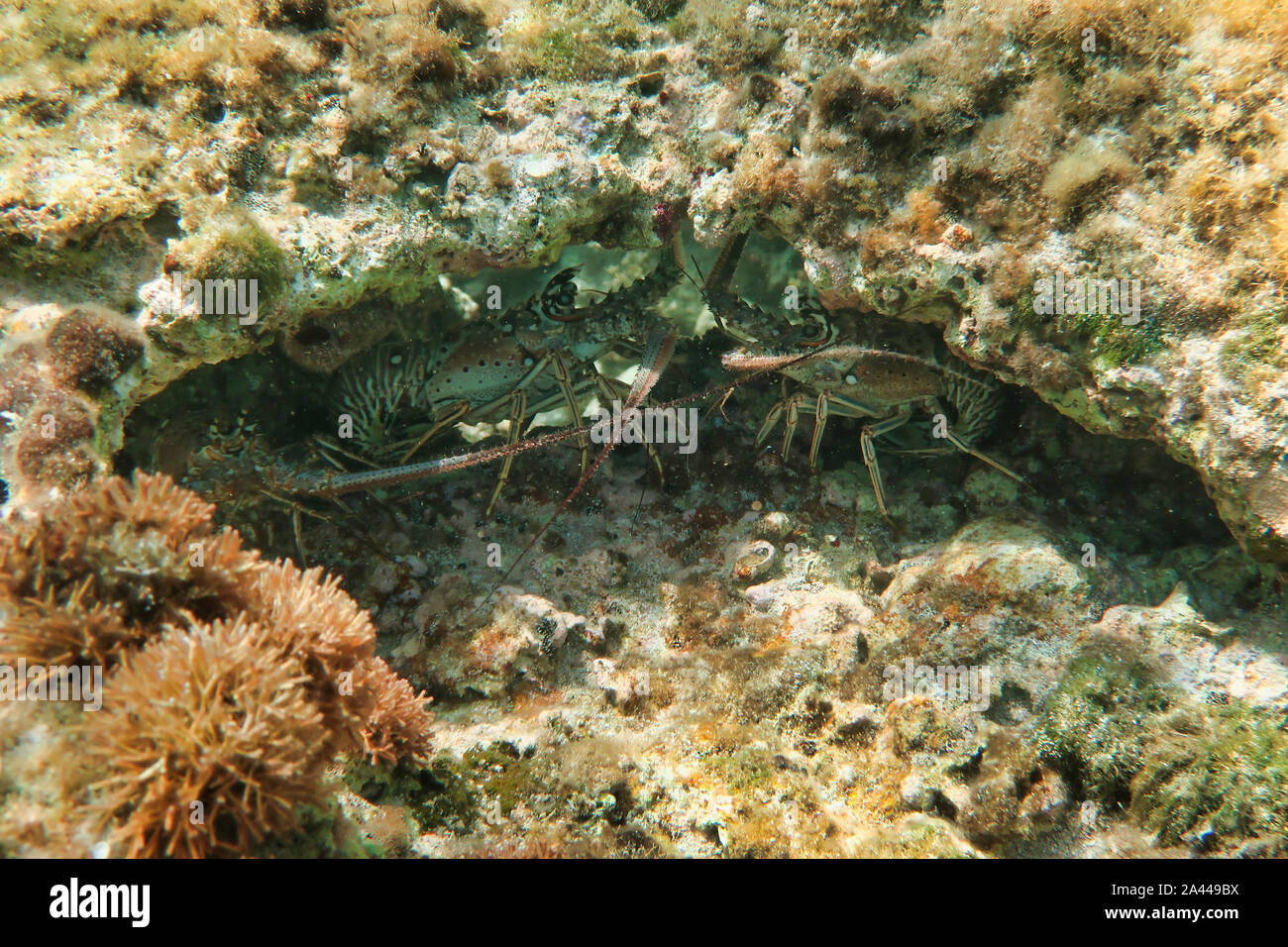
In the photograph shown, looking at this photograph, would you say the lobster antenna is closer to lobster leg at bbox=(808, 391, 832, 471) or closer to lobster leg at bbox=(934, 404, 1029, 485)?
lobster leg at bbox=(808, 391, 832, 471)

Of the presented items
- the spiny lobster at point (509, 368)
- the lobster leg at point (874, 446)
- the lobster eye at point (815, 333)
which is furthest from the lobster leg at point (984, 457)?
the spiny lobster at point (509, 368)

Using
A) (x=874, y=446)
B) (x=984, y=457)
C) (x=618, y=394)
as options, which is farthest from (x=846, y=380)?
(x=618, y=394)

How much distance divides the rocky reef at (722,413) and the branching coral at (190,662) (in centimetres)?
2

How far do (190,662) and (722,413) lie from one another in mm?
3647

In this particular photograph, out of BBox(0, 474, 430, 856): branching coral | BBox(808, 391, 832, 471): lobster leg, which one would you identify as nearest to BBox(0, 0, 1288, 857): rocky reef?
BBox(0, 474, 430, 856): branching coral

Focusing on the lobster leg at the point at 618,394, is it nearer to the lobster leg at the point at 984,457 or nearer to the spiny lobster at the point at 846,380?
the spiny lobster at the point at 846,380

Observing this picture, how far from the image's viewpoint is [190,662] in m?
2.12

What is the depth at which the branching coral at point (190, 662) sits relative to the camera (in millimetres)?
1995

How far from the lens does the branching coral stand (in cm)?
200

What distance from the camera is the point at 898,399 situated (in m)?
4.47

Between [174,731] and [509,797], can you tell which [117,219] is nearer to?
[174,731]

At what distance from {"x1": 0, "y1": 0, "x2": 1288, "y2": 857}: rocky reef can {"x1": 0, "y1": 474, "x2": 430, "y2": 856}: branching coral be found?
23 mm
